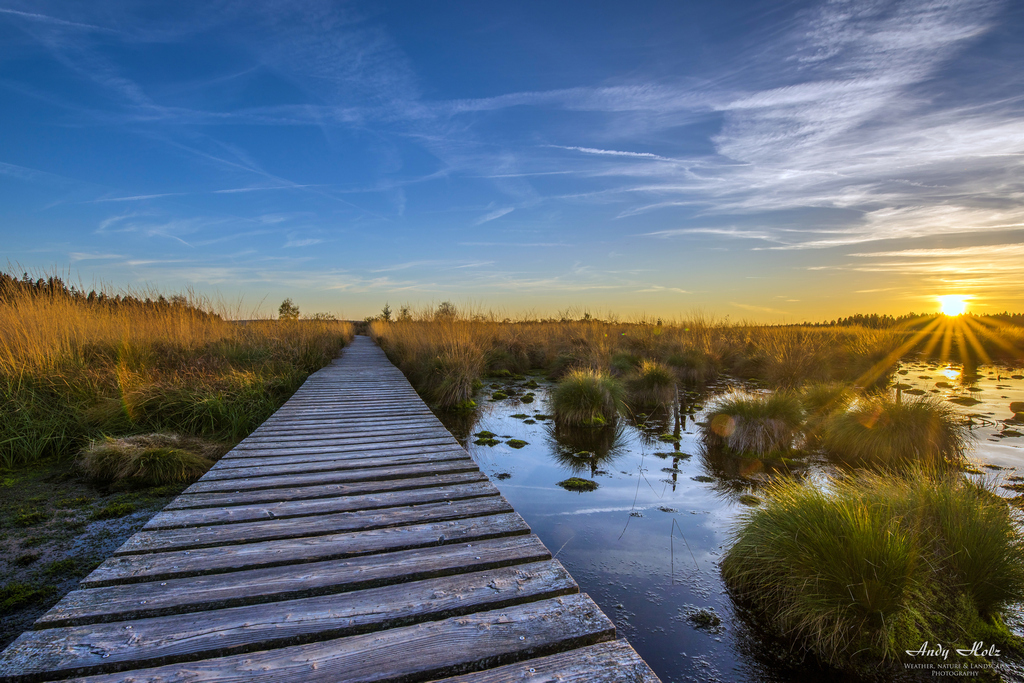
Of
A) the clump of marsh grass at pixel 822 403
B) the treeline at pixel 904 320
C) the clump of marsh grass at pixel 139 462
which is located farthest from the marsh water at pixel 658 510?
the treeline at pixel 904 320

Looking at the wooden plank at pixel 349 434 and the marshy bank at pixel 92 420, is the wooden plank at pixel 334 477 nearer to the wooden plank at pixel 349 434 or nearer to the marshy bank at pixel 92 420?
the marshy bank at pixel 92 420

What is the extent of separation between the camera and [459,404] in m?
8.39

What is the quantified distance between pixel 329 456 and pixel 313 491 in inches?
34.0

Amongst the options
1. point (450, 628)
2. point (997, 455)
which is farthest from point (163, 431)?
point (997, 455)

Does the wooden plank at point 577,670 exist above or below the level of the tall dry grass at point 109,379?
below

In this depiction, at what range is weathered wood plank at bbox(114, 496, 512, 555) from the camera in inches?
88.9

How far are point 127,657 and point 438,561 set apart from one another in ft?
3.59

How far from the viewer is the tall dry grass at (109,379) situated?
5051 millimetres

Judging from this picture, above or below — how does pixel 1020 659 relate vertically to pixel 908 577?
below

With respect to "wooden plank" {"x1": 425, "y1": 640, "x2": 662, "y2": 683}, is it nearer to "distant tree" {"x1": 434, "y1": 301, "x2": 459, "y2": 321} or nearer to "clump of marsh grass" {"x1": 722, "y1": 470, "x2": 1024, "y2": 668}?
"clump of marsh grass" {"x1": 722, "y1": 470, "x2": 1024, "y2": 668}

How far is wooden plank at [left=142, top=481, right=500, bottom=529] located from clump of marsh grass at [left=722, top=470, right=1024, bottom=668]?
69.1 inches

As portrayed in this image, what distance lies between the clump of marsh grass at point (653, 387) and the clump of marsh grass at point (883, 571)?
21.0ft

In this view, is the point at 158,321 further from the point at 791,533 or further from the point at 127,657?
the point at 791,533
